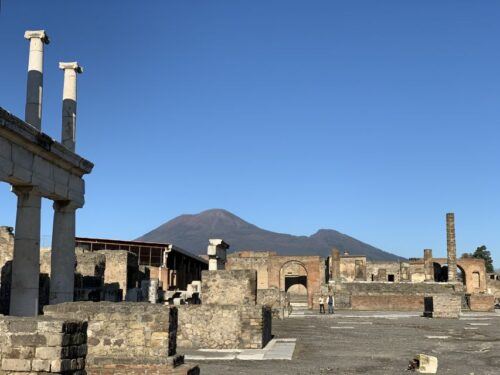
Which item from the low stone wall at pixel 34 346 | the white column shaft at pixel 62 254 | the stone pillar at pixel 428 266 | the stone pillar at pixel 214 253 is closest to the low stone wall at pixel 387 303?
the stone pillar at pixel 428 266

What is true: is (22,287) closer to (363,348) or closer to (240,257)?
(363,348)

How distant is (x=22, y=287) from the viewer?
14555 mm

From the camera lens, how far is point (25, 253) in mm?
14461

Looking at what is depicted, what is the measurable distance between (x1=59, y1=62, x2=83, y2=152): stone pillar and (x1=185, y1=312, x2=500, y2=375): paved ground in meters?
7.75

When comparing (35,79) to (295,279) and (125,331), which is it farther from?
(295,279)

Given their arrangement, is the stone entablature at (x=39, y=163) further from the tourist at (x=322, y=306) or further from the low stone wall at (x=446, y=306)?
the tourist at (x=322, y=306)

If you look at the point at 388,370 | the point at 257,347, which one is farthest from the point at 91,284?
the point at 388,370

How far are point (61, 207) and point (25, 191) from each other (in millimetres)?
2118

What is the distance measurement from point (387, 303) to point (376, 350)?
2671cm

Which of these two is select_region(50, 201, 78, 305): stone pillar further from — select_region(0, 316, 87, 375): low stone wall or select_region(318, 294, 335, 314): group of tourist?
select_region(318, 294, 335, 314): group of tourist

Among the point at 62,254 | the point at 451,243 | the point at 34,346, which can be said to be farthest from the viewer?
the point at 451,243

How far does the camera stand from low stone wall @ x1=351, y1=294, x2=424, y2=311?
40938 millimetres

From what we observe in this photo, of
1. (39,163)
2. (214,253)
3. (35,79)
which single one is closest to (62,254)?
(39,163)

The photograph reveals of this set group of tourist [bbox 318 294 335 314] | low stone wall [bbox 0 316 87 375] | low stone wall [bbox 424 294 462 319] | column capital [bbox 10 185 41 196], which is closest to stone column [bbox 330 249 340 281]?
group of tourist [bbox 318 294 335 314]
